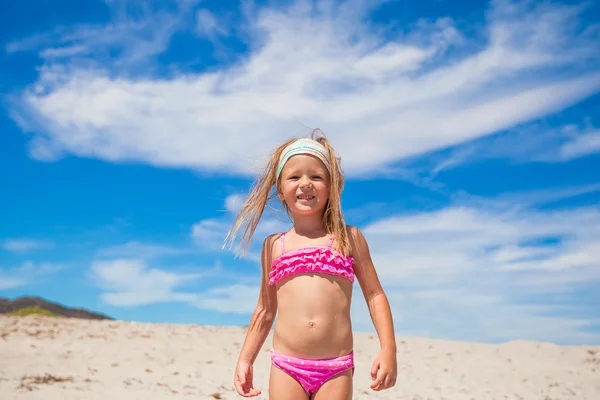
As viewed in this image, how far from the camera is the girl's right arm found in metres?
4.13

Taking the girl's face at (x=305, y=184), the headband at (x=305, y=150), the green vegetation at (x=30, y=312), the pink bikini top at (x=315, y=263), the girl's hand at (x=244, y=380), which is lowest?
the girl's hand at (x=244, y=380)

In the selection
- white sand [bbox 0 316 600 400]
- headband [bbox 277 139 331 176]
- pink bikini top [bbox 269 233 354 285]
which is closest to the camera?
pink bikini top [bbox 269 233 354 285]

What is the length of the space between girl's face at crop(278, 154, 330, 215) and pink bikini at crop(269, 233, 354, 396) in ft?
0.88

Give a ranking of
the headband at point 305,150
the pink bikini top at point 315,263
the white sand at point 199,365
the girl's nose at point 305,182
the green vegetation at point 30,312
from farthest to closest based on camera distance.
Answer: the green vegetation at point 30,312
the white sand at point 199,365
the headband at point 305,150
the girl's nose at point 305,182
the pink bikini top at point 315,263

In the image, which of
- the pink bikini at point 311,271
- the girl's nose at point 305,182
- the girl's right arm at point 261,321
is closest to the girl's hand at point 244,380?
the girl's right arm at point 261,321

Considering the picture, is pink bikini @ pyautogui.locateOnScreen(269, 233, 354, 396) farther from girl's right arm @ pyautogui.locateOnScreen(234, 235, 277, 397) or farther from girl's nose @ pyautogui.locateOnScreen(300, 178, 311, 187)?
girl's nose @ pyautogui.locateOnScreen(300, 178, 311, 187)

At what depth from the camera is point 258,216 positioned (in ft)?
14.8

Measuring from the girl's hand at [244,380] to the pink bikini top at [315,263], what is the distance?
0.63 meters

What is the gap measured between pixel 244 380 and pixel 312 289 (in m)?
0.82

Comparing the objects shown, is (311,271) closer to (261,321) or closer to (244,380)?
(261,321)

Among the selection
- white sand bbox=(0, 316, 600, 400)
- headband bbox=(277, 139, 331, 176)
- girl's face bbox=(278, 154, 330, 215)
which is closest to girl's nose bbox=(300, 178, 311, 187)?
girl's face bbox=(278, 154, 330, 215)

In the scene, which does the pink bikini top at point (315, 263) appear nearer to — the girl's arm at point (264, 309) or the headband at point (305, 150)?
the girl's arm at point (264, 309)

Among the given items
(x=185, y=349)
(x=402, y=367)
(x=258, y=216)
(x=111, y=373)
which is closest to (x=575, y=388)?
(x=402, y=367)

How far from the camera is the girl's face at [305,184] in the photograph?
13.4 ft
